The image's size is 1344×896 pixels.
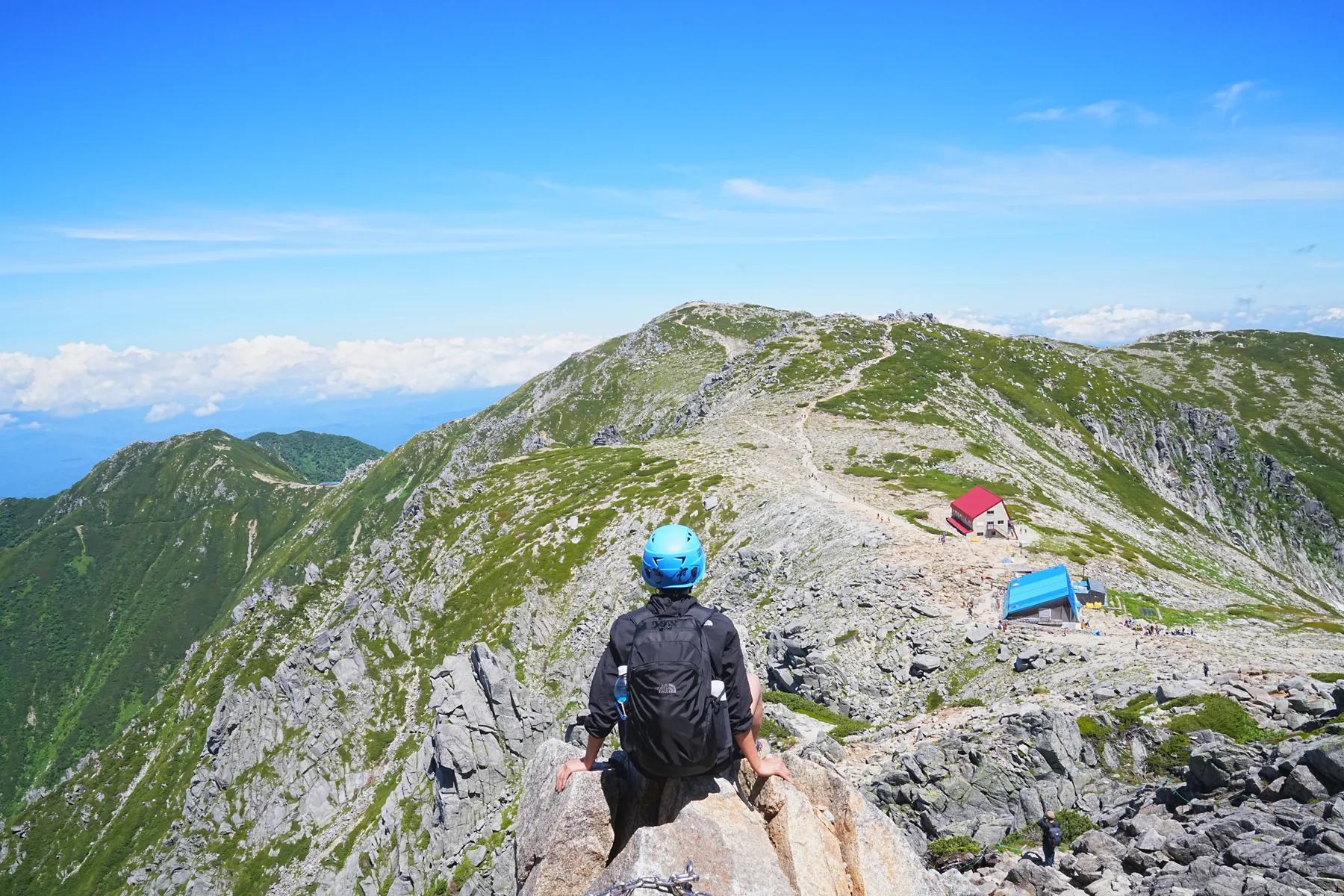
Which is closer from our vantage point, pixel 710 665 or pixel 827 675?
pixel 710 665

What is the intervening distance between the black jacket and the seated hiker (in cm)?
1

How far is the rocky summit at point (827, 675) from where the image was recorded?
493 inches

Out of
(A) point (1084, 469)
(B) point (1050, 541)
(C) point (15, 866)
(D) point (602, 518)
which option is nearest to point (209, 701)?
(C) point (15, 866)

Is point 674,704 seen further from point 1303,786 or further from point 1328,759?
point 1328,759

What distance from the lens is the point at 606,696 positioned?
929 centimetres

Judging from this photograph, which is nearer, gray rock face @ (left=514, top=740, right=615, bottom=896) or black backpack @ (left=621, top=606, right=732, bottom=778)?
black backpack @ (left=621, top=606, right=732, bottom=778)

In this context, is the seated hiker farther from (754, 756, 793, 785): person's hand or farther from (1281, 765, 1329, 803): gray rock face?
(1281, 765, 1329, 803): gray rock face

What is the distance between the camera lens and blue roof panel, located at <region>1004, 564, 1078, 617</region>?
3669 cm

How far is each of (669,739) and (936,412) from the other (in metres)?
99.1

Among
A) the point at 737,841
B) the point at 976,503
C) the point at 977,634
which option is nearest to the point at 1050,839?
the point at 737,841

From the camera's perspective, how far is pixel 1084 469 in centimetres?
10188

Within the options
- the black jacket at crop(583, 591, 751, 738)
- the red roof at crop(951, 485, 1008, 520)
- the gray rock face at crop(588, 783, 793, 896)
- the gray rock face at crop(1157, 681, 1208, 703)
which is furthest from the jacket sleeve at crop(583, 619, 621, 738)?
the red roof at crop(951, 485, 1008, 520)

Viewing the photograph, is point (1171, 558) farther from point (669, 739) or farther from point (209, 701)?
point (209, 701)

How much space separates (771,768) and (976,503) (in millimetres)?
48892
